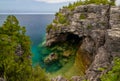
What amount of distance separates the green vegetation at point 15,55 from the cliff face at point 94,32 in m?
12.7

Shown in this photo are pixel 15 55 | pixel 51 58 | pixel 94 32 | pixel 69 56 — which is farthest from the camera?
pixel 51 58

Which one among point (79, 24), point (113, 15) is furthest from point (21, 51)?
point (79, 24)

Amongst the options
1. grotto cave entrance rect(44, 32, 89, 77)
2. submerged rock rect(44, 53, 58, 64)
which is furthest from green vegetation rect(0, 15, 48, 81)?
submerged rock rect(44, 53, 58, 64)

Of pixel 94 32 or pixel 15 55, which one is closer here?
pixel 15 55

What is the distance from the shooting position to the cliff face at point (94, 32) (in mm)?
55094

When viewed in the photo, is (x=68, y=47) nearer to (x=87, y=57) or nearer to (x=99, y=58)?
(x=87, y=57)

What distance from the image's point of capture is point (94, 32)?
68.8 meters

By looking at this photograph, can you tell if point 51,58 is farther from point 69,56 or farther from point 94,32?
point 94,32

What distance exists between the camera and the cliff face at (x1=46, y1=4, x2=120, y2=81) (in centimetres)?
5509

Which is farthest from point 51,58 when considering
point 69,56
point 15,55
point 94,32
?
point 15,55

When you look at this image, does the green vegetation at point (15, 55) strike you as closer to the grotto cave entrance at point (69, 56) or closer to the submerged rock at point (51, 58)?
the grotto cave entrance at point (69, 56)

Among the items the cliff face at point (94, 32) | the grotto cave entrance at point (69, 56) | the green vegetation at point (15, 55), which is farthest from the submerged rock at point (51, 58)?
the green vegetation at point (15, 55)

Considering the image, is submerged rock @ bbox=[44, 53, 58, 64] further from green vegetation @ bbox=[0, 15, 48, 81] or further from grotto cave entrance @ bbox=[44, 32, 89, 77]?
green vegetation @ bbox=[0, 15, 48, 81]

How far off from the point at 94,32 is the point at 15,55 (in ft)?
97.1
